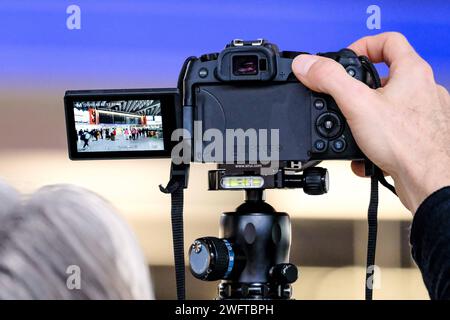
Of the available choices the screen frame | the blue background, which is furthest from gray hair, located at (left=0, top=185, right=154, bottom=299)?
the screen frame

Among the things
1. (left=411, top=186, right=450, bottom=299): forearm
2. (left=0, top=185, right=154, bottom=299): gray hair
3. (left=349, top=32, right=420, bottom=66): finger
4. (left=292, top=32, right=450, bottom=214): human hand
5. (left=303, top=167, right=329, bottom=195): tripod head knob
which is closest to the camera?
(left=411, top=186, right=450, bottom=299): forearm

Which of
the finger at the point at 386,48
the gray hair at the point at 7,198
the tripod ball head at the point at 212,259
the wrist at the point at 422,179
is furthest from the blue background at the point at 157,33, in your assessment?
the wrist at the point at 422,179

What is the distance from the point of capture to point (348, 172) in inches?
78.4

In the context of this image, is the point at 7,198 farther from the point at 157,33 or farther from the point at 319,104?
the point at 319,104

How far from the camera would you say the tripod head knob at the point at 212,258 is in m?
0.98

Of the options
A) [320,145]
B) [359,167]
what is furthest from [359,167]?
[320,145]

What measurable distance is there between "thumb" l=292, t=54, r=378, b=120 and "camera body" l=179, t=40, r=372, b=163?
3 cm

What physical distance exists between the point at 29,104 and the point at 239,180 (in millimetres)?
1029

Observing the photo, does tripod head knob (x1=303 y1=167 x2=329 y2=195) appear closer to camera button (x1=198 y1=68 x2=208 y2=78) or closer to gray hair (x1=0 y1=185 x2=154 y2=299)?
camera button (x1=198 y1=68 x2=208 y2=78)

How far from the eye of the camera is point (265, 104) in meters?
1.00

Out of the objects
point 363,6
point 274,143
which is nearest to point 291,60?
point 274,143

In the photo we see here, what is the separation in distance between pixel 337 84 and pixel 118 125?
1.08 ft

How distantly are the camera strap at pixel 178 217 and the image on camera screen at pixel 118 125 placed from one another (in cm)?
5

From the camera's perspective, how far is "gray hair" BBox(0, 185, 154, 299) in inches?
67.5
